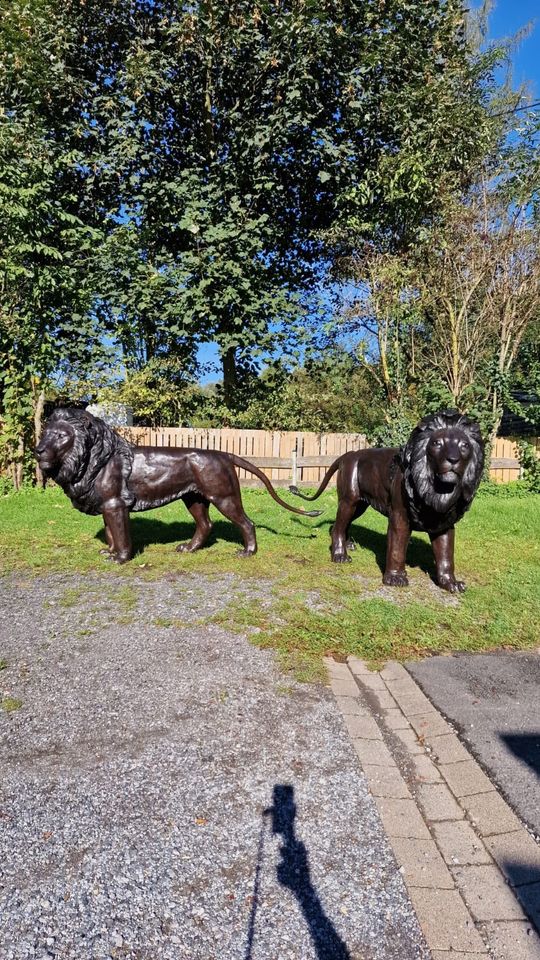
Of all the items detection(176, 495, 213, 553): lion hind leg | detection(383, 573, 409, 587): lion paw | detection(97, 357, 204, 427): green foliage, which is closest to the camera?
detection(383, 573, 409, 587): lion paw

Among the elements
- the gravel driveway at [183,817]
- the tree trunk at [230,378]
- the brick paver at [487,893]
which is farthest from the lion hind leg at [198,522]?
the tree trunk at [230,378]

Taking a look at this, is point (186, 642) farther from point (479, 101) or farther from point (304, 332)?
point (479, 101)

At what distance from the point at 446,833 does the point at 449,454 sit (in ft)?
8.95

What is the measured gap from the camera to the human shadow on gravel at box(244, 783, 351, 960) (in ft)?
5.34

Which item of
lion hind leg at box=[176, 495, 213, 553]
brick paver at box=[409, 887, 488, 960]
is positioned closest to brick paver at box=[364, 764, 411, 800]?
brick paver at box=[409, 887, 488, 960]

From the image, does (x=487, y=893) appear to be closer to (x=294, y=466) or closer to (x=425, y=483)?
(x=425, y=483)

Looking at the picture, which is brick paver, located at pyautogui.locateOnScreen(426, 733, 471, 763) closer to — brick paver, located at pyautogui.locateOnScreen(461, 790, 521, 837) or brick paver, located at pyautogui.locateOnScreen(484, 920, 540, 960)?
brick paver, located at pyautogui.locateOnScreen(461, 790, 521, 837)

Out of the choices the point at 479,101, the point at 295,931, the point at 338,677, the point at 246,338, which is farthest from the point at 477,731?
the point at 479,101

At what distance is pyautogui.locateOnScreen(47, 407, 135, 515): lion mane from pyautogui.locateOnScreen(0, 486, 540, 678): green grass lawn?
738mm

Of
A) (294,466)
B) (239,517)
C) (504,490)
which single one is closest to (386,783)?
(239,517)

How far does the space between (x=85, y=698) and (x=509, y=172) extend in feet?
43.7

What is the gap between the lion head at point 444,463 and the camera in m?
4.31

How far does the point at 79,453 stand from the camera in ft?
17.6

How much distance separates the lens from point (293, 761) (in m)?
2.53
